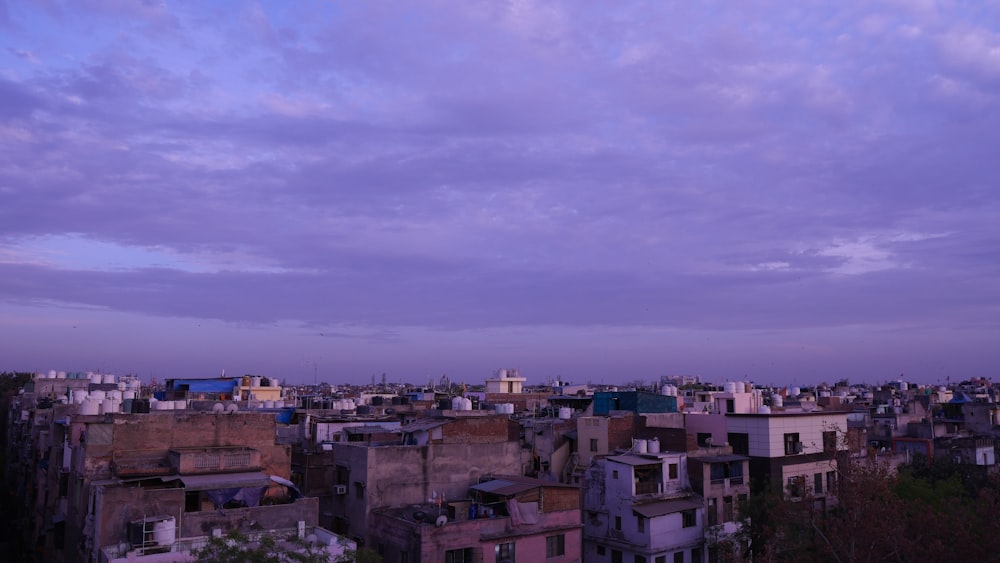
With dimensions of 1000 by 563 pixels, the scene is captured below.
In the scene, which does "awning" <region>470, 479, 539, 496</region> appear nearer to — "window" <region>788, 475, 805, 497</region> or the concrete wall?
the concrete wall

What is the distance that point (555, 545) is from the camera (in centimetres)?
3388

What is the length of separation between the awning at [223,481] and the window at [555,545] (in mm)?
12043

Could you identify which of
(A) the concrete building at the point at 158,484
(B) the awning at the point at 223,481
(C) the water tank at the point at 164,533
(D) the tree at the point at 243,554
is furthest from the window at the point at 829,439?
(C) the water tank at the point at 164,533

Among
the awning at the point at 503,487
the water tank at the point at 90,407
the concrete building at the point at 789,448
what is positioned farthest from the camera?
the concrete building at the point at 789,448

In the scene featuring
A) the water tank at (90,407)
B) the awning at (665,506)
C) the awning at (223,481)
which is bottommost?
the awning at (665,506)

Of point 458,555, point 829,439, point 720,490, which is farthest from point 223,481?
point 829,439

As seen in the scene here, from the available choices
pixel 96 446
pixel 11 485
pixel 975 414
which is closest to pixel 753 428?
pixel 96 446

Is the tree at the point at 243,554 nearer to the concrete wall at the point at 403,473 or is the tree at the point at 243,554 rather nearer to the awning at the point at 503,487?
the concrete wall at the point at 403,473

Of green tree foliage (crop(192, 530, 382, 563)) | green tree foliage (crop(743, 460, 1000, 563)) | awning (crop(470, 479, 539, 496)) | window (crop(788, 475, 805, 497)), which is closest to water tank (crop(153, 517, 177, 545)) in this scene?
green tree foliage (crop(192, 530, 382, 563))

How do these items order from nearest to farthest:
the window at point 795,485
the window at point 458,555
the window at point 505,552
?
the window at point 458,555, the window at point 505,552, the window at point 795,485

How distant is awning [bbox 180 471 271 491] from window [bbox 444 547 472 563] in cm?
750

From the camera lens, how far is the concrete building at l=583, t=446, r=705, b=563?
119ft

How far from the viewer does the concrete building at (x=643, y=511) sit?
1433 inches

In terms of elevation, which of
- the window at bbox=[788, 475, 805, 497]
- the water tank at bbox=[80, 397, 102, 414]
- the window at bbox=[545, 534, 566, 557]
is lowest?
the window at bbox=[545, 534, 566, 557]
